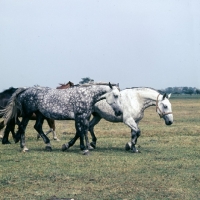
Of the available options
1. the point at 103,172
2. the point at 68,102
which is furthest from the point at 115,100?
the point at 103,172

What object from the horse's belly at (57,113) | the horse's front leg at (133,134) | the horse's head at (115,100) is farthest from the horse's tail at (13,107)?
the horse's front leg at (133,134)

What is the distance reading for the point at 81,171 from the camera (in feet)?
32.5

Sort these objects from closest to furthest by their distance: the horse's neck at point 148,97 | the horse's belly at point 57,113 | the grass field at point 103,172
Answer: the grass field at point 103,172, the horse's belly at point 57,113, the horse's neck at point 148,97

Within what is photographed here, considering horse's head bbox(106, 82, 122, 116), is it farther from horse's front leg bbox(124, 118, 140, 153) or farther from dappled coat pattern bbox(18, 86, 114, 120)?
horse's front leg bbox(124, 118, 140, 153)

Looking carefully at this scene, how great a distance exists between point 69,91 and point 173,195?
569 centimetres

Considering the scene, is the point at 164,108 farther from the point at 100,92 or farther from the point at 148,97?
the point at 100,92

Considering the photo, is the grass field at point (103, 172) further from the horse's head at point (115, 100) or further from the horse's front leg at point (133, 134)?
the horse's head at point (115, 100)

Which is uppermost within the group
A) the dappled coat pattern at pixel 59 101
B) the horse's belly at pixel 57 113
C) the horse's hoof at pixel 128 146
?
the dappled coat pattern at pixel 59 101

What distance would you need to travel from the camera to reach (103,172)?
975cm

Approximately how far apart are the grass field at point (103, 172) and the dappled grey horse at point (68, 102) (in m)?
0.84

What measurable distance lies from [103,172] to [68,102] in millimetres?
3359

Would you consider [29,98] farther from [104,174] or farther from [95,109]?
[104,174]

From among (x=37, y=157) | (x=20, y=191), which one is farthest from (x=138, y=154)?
(x=20, y=191)

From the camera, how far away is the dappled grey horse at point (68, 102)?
41.1ft
